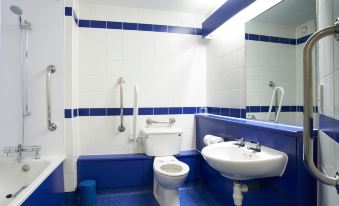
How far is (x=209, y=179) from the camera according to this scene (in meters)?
2.28

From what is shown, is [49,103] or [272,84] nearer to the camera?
Answer: [272,84]

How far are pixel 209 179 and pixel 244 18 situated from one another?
5.61 ft

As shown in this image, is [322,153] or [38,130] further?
[38,130]

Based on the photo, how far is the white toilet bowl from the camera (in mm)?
1828

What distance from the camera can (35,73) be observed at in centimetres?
205

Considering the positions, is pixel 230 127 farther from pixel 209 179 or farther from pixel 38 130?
pixel 38 130

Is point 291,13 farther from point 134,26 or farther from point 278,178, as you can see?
point 134,26

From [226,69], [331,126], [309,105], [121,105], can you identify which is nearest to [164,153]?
→ [121,105]

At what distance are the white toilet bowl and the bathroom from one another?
15mm

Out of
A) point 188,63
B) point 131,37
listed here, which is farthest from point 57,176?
point 188,63

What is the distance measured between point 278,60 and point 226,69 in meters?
0.67

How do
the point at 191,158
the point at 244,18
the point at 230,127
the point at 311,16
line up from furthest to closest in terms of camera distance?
the point at 191,158
the point at 244,18
the point at 230,127
the point at 311,16

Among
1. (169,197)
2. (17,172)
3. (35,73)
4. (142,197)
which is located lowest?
(142,197)

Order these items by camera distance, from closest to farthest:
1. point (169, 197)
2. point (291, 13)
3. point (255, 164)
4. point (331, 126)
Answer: point (331, 126)
point (255, 164)
point (291, 13)
point (169, 197)
